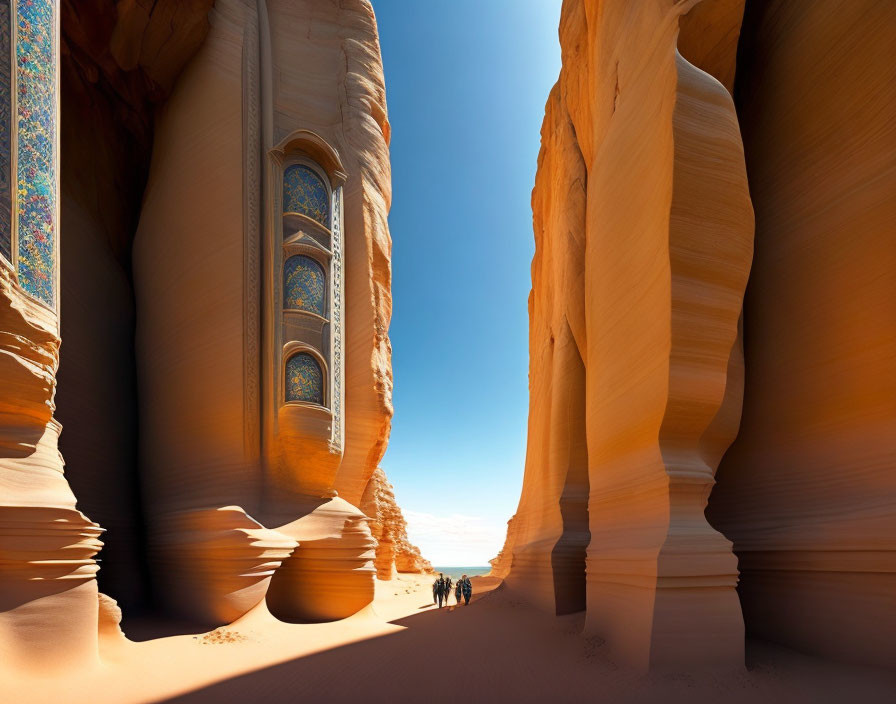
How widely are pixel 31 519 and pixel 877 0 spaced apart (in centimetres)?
1304

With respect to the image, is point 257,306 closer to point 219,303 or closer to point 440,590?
point 219,303

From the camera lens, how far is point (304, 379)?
12.3 metres

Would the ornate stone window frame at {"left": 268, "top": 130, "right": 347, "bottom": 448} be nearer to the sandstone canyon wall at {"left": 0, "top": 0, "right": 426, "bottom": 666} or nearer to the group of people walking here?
the sandstone canyon wall at {"left": 0, "top": 0, "right": 426, "bottom": 666}

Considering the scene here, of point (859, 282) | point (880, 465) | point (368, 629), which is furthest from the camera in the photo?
point (368, 629)

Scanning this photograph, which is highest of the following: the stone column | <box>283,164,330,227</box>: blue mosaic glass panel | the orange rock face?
<box>283,164,330,227</box>: blue mosaic glass panel

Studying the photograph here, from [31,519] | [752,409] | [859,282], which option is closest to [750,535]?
[752,409]

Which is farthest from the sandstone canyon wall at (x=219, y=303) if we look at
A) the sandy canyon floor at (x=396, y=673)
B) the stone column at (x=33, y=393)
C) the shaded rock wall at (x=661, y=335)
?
the shaded rock wall at (x=661, y=335)

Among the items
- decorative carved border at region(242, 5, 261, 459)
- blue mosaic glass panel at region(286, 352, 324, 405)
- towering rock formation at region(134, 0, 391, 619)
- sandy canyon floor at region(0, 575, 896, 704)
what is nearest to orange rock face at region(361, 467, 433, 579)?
towering rock formation at region(134, 0, 391, 619)

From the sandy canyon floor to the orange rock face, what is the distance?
13.8m

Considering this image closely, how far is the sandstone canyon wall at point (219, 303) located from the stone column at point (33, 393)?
43 cm

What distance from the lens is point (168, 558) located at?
10.9m

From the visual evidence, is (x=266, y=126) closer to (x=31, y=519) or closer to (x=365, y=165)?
(x=365, y=165)

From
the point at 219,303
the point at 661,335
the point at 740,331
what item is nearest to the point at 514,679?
the point at 661,335

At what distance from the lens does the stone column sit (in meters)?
6.48
